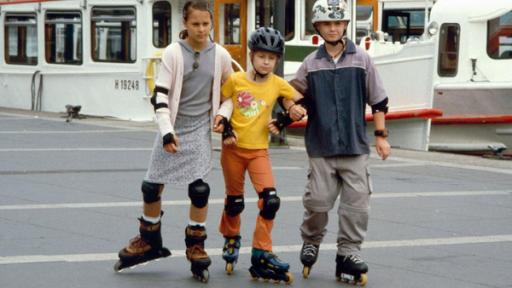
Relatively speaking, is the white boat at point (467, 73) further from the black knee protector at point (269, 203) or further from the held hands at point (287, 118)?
the black knee protector at point (269, 203)

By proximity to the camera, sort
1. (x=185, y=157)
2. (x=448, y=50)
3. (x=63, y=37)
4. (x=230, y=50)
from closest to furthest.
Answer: (x=185, y=157) → (x=230, y=50) → (x=448, y=50) → (x=63, y=37)

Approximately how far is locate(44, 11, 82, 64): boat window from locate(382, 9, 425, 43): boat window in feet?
21.8

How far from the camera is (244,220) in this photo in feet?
35.9

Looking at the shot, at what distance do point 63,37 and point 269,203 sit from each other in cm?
1888

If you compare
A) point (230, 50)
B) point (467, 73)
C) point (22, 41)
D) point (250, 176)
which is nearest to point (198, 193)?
point (250, 176)

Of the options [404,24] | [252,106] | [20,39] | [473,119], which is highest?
[404,24]

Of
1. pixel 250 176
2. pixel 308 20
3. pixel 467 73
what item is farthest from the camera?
pixel 467 73

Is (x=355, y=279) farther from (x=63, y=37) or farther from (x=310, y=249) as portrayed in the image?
(x=63, y=37)

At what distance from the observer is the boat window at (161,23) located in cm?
2370

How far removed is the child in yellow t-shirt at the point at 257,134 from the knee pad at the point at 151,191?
460 mm

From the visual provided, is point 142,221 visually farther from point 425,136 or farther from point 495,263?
point 425,136

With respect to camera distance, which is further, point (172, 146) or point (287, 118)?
point (287, 118)

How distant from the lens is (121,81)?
79.4ft

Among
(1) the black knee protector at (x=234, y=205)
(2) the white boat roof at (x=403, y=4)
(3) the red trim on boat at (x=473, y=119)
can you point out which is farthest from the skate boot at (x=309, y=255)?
(2) the white boat roof at (x=403, y=4)
